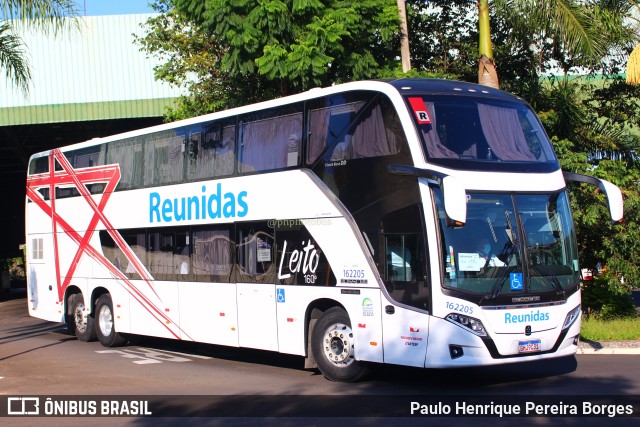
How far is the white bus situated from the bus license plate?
2 centimetres

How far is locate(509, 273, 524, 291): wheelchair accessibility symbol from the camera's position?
11039 millimetres

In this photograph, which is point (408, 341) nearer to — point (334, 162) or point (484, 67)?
point (334, 162)

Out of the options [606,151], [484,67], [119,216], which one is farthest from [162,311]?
[606,151]

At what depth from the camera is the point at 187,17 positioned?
66.2ft

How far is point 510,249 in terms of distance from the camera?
11.1 metres

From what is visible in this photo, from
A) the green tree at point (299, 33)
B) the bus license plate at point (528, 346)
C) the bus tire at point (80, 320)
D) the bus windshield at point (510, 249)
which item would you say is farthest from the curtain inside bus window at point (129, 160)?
the bus license plate at point (528, 346)

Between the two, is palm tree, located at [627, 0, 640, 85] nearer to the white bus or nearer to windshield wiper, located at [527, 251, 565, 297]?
the white bus

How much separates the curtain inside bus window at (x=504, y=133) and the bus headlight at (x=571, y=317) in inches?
85.1

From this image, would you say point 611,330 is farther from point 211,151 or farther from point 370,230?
point 211,151

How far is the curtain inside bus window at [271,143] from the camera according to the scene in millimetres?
13305

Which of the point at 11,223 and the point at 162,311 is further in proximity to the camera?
the point at 11,223

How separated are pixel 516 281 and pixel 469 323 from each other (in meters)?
0.92

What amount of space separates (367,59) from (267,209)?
726cm

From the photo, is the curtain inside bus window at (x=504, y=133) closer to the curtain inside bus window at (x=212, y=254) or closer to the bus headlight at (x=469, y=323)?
the bus headlight at (x=469, y=323)
